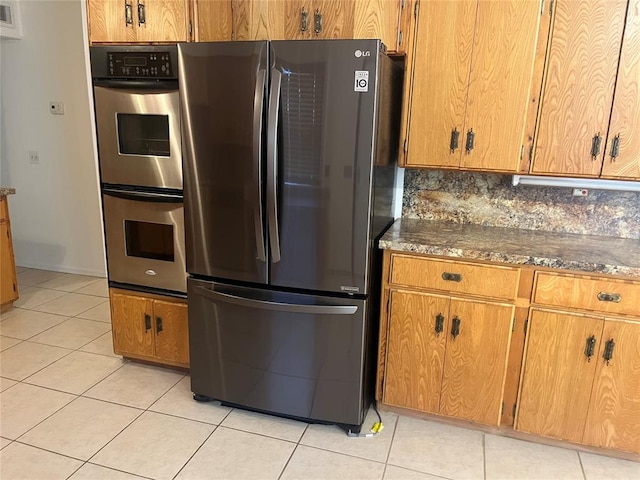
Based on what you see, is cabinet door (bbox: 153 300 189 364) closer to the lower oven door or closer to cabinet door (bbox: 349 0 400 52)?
the lower oven door

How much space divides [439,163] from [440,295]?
621 mm

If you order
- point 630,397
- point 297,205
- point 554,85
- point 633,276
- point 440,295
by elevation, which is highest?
point 554,85

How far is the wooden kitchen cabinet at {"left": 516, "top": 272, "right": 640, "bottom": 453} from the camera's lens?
73.2 inches

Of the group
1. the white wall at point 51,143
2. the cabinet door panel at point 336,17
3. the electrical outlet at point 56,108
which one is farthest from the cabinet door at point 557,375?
the electrical outlet at point 56,108

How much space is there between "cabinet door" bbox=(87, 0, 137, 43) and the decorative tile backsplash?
5.16ft

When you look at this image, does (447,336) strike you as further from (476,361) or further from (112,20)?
(112,20)

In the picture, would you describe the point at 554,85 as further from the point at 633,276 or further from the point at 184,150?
the point at 184,150

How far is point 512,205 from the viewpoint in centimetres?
242

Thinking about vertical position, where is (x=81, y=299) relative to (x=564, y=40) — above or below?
below

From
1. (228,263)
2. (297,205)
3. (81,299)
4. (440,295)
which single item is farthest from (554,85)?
(81,299)

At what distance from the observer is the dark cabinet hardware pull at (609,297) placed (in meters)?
1.84

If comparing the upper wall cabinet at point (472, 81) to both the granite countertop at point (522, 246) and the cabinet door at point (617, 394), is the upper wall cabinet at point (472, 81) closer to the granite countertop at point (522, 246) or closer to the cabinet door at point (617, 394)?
the granite countertop at point (522, 246)

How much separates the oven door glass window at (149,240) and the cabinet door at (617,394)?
200cm

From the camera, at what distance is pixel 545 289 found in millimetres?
1929
